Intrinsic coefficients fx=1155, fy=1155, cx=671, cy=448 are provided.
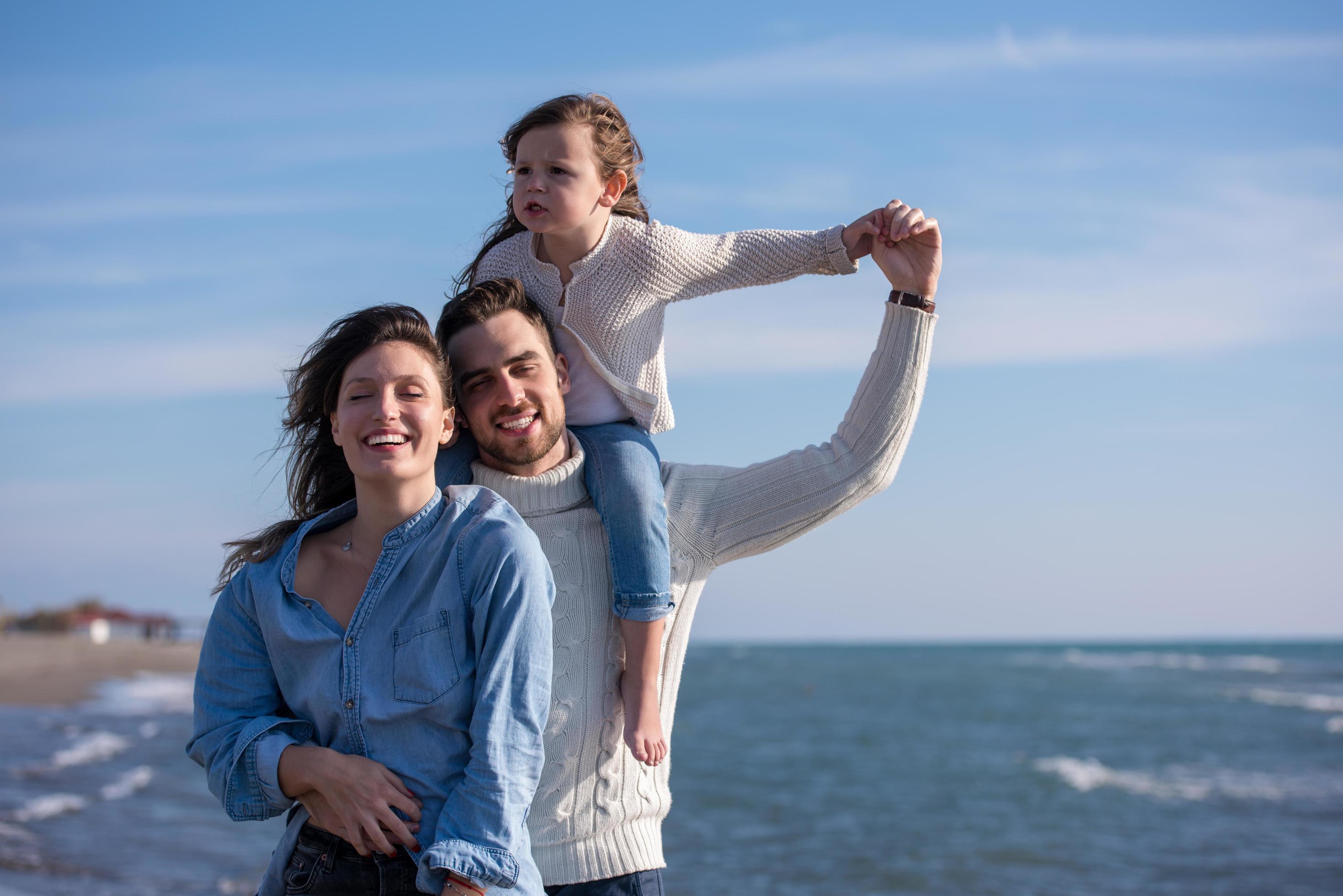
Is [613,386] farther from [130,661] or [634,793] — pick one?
[130,661]

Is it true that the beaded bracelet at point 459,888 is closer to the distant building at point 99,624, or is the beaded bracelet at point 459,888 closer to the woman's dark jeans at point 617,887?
the woman's dark jeans at point 617,887

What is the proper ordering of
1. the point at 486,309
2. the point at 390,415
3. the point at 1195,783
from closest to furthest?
the point at 390,415, the point at 486,309, the point at 1195,783

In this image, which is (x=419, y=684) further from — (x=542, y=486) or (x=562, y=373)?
(x=562, y=373)

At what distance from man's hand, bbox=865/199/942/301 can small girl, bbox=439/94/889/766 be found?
43 millimetres

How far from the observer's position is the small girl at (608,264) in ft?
9.73

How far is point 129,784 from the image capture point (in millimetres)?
14555

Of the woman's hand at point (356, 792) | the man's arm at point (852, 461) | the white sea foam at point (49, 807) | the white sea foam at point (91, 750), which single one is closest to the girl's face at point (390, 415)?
the woman's hand at point (356, 792)

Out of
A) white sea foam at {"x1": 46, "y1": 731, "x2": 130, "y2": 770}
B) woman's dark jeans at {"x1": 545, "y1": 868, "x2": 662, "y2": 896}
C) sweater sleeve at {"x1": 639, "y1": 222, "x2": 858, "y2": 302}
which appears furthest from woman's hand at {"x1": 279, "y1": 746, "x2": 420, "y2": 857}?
white sea foam at {"x1": 46, "y1": 731, "x2": 130, "y2": 770}

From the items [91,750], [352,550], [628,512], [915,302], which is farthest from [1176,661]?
[352,550]

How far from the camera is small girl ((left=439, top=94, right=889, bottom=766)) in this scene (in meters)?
2.97

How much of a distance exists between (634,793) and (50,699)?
24.3m

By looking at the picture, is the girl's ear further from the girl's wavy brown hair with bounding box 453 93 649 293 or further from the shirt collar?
the shirt collar

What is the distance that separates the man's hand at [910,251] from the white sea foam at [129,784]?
1346cm

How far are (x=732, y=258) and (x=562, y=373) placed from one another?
55 cm
